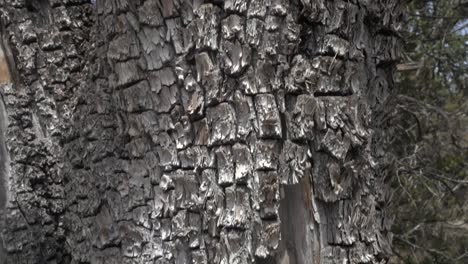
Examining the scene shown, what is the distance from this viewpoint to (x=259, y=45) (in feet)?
5.11

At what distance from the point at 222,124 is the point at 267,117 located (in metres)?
0.12

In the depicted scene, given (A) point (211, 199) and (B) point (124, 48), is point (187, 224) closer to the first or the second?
(A) point (211, 199)

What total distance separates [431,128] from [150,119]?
522cm

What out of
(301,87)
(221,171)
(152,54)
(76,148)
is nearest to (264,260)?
(221,171)

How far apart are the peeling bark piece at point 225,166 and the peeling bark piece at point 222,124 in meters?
0.02

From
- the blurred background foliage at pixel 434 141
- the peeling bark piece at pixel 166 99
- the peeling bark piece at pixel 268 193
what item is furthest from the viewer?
the blurred background foliage at pixel 434 141

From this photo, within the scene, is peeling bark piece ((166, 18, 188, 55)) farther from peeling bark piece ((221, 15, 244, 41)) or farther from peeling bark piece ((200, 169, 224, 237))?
peeling bark piece ((200, 169, 224, 237))

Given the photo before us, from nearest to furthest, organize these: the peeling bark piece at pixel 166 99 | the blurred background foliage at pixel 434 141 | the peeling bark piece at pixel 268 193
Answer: the peeling bark piece at pixel 268 193 → the peeling bark piece at pixel 166 99 → the blurred background foliage at pixel 434 141

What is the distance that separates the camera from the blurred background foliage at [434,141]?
236 inches

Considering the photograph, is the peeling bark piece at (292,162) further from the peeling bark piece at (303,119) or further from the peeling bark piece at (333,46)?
the peeling bark piece at (333,46)

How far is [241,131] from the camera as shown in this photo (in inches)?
Answer: 61.5

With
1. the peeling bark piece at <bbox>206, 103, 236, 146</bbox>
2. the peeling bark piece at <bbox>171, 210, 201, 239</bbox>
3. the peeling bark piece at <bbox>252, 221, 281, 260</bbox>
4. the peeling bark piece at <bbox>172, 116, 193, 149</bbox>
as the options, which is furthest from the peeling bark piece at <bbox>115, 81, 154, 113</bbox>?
the peeling bark piece at <bbox>252, 221, 281, 260</bbox>

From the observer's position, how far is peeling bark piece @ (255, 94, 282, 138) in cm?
155

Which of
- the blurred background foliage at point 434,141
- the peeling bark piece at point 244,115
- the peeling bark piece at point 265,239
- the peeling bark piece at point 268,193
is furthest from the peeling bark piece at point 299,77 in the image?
the blurred background foliage at point 434,141
